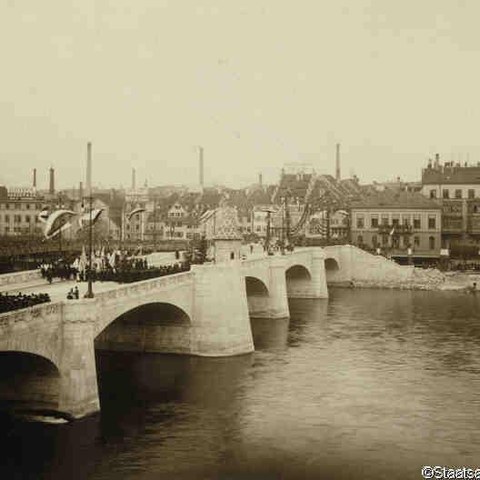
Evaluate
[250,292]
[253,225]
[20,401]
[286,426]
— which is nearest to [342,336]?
[250,292]

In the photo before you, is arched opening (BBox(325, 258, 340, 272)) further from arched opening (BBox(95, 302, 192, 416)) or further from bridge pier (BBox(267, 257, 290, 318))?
arched opening (BBox(95, 302, 192, 416))

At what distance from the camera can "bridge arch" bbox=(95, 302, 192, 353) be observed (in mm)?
56750

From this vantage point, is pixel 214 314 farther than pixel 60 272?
Yes

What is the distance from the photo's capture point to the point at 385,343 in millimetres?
63000

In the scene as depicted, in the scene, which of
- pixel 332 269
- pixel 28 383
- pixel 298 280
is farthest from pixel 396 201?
pixel 28 383

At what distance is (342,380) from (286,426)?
10781 millimetres

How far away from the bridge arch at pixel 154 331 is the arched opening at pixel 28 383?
1652cm

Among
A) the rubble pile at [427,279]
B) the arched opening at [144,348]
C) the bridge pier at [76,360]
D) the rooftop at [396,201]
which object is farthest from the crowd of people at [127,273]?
the rooftop at [396,201]

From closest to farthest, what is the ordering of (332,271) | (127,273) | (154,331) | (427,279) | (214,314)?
(127,273) < (214,314) < (154,331) < (427,279) < (332,271)

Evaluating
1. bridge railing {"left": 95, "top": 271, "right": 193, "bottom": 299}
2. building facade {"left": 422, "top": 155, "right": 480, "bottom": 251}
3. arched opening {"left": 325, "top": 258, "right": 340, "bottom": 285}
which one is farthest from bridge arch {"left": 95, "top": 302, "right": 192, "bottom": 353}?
building facade {"left": 422, "top": 155, "right": 480, "bottom": 251}

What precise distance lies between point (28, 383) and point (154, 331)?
18.6 meters

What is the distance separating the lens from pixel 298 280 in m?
96.4

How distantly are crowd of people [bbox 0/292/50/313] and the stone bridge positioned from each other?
956mm

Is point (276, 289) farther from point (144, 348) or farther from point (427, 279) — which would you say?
point (427, 279)
